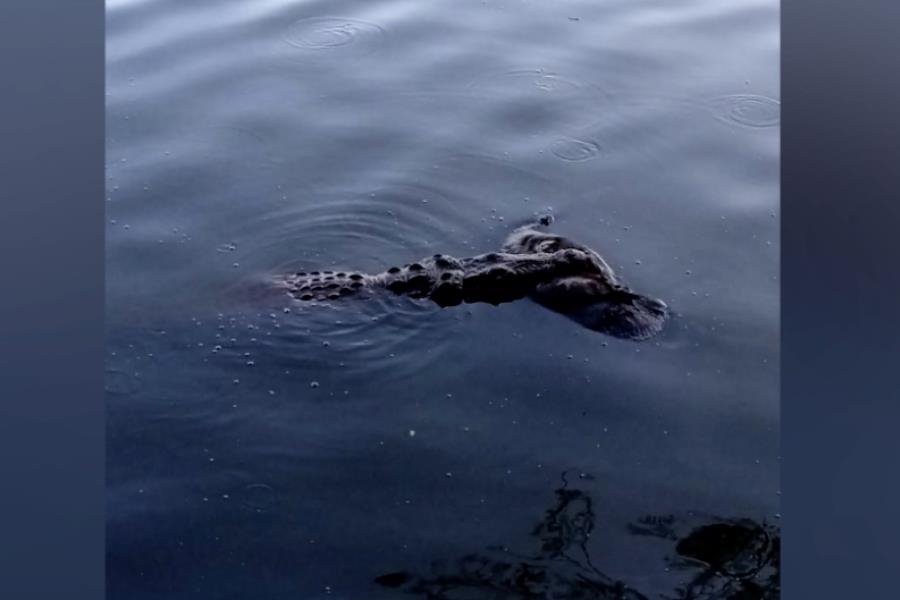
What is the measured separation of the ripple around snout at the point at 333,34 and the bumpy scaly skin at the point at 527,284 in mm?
1328

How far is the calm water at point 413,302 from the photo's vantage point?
84.7 inches

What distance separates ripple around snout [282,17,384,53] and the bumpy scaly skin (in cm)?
133

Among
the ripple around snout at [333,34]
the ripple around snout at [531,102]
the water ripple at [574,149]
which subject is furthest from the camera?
the ripple around snout at [333,34]

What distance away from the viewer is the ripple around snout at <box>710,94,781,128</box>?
3.50 m

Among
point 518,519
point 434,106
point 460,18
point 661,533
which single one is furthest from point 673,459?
point 460,18

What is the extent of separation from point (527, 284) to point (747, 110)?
3.71 ft

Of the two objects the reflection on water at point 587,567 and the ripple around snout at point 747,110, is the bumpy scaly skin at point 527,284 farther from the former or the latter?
the ripple around snout at point 747,110
